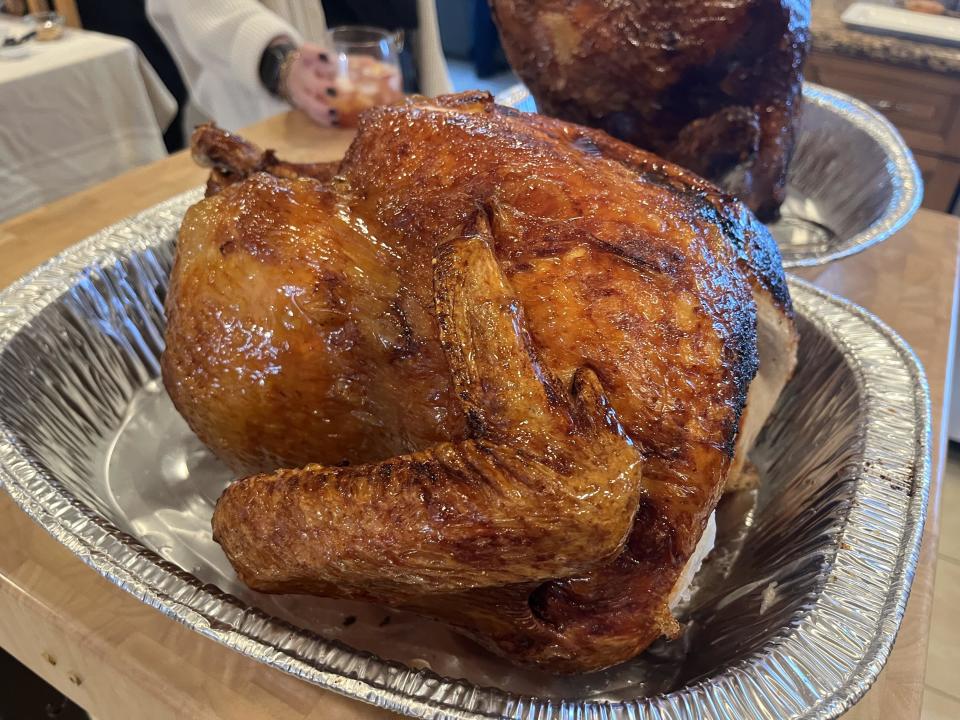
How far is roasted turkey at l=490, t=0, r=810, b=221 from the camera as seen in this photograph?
132 centimetres

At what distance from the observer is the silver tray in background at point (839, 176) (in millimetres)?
1607

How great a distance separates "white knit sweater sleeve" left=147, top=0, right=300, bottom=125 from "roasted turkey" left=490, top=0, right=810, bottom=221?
3.18 feet

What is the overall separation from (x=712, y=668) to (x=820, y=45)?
2639mm

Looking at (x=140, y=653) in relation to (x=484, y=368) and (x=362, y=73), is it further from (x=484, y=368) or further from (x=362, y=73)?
Result: (x=362, y=73)

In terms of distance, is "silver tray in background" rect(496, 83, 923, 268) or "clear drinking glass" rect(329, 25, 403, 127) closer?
"silver tray in background" rect(496, 83, 923, 268)

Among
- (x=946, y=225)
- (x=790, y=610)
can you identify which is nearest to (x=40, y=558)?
(x=790, y=610)

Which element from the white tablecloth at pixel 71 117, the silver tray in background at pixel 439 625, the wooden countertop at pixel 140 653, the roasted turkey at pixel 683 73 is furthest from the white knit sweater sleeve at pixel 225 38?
the wooden countertop at pixel 140 653

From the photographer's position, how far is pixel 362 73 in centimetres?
203

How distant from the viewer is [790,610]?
749 millimetres

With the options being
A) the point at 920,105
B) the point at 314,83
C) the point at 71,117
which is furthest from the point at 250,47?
the point at 920,105

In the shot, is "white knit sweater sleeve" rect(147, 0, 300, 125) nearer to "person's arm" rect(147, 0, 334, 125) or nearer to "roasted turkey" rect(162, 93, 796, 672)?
"person's arm" rect(147, 0, 334, 125)

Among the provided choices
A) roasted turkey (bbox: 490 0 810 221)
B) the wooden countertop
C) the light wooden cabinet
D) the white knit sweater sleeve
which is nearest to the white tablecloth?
the white knit sweater sleeve

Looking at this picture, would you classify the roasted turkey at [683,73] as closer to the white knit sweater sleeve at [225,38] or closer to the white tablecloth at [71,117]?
the white knit sweater sleeve at [225,38]

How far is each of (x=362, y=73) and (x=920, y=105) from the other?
6.56 ft
